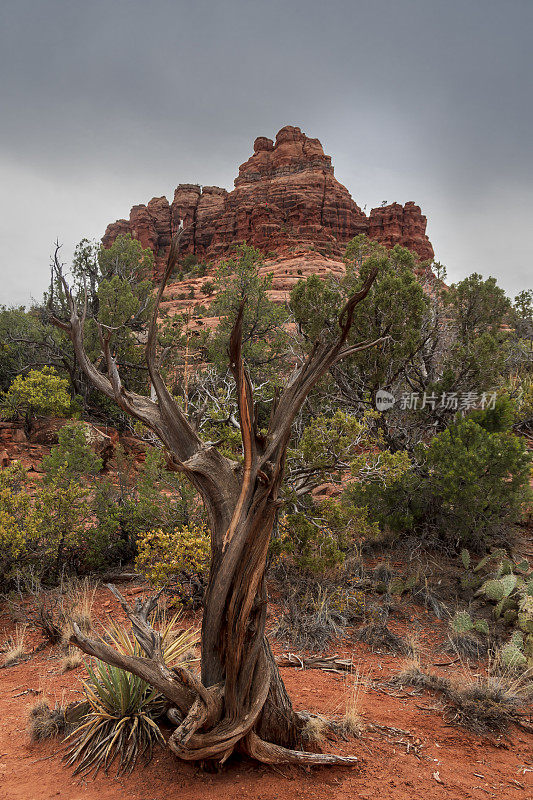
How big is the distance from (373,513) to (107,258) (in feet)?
55.2

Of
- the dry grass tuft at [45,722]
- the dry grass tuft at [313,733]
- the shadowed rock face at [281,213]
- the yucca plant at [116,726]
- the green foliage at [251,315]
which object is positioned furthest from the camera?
the shadowed rock face at [281,213]

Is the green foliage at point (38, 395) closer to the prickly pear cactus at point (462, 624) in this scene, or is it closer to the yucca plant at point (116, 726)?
the yucca plant at point (116, 726)

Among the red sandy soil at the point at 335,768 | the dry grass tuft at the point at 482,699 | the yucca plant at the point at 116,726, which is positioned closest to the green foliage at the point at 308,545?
the red sandy soil at the point at 335,768

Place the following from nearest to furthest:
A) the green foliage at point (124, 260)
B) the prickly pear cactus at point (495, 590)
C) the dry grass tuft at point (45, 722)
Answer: the dry grass tuft at point (45, 722) → the prickly pear cactus at point (495, 590) → the green foliage at point (124, 260)

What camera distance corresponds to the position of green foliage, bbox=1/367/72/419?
1242cm

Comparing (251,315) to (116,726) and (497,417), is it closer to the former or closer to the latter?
(497,417)

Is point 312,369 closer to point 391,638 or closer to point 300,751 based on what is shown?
point 300,751

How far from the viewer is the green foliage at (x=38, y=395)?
40.8ft

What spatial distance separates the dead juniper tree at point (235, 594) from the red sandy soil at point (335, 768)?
0.50ft

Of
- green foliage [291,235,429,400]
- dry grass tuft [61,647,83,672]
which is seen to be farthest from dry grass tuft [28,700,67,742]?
green foliage [291,235,429,400]

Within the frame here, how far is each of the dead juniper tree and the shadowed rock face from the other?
49.2 meters

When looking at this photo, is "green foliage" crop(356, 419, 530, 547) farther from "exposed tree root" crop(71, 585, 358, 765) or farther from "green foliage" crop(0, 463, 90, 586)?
"green foliage" crop(0, 463, 90, 586)

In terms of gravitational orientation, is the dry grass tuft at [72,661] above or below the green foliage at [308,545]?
below

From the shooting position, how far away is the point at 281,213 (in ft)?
195
